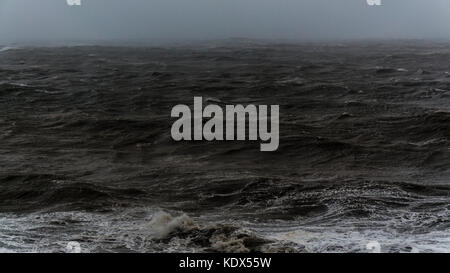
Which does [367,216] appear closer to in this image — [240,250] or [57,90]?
[240,250]

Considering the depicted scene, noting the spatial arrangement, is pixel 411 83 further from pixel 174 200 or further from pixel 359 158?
pixel 174 200

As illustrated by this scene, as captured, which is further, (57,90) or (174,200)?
(57,90)

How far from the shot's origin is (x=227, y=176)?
55.1 feet

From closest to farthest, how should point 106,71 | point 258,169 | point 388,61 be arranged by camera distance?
1. point 258,169
2. point 106,71
3. point 388,61

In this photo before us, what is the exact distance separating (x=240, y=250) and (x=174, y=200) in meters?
4.02

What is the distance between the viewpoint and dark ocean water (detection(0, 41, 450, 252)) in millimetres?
→ 11617

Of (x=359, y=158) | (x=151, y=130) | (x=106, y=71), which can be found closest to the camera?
(x=359, y=158)

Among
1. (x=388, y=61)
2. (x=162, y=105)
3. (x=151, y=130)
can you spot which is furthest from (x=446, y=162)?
(x=388, y=61)

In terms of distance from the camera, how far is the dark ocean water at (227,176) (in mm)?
11617

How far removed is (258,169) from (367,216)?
5361 mm

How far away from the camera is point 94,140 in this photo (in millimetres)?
22266

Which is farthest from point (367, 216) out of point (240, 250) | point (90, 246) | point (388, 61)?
point (388, 61)

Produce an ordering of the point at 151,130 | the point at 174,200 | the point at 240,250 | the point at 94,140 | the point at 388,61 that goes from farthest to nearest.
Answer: the point at 388,61 < the point at 151,130 < the point at 94,140 < the point at 174,200 < the point at 240,250

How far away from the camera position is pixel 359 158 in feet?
61.7
